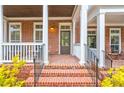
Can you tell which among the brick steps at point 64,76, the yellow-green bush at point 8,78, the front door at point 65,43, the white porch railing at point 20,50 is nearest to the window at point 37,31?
the front door at point 65,43

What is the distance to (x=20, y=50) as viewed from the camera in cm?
973

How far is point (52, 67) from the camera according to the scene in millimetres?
8836

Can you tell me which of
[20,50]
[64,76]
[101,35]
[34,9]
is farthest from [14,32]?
[64,76]

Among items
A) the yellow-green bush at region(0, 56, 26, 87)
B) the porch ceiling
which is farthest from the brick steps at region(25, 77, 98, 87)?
the porch ceiling

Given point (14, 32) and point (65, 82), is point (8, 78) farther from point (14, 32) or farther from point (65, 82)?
point (14, 32)

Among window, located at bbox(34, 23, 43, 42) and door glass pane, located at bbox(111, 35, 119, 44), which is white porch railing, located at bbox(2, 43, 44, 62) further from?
door glass pane, located at bbox(111, 35, 119, 44)

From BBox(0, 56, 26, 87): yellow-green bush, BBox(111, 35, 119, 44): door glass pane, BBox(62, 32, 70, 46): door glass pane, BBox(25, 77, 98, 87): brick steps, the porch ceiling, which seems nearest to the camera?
BBox(0, 56, 26, 87): yellow-green bush

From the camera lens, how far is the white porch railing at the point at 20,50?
9.55 meters

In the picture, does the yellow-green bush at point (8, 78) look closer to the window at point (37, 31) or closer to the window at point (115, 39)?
the window at point (37, 31)

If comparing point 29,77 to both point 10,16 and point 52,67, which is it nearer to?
point 52,67

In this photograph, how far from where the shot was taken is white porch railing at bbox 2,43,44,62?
9.55 metres

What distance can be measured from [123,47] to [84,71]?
32.9 ft

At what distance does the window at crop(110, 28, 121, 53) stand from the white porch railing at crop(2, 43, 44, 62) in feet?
30.3
